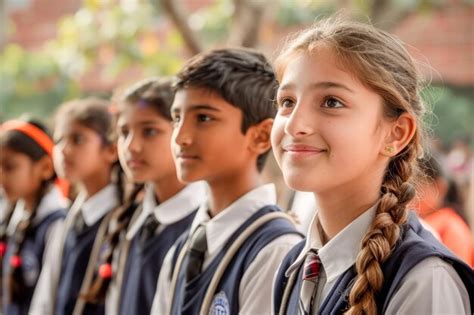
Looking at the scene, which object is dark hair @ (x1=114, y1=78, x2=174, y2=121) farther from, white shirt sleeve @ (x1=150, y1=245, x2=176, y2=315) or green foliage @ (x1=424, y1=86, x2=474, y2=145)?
green foliage @ (x1=424, y1=86, x2=474, y2=145)

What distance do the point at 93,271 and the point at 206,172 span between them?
91 cm

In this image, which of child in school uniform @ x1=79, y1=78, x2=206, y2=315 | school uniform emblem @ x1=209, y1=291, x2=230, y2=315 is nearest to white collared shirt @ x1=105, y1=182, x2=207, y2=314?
child in school uniform @ x1=79, y1=78, x2=206, y2=315

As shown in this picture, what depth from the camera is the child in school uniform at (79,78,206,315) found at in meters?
2.38

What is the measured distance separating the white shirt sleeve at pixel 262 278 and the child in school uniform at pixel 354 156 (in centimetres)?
22

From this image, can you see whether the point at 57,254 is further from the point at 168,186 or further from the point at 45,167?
the point at 168,186

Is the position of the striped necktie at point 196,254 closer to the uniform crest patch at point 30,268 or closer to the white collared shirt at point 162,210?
the white collared shirt at point 162,210

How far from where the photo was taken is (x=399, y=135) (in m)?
1.46

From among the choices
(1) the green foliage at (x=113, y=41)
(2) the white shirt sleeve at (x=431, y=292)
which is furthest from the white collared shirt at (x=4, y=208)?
(2) the white shirt sleeve at (x=431, y=292)

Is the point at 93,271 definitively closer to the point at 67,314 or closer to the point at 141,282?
the point at 67,314

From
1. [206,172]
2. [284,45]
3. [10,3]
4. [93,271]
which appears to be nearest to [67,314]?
[93,271]

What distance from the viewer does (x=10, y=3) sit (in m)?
8.91

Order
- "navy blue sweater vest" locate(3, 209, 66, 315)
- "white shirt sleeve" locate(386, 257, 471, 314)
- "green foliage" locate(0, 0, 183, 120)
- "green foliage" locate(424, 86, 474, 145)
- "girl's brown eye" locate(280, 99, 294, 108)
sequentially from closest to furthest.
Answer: "white shirt sleeve" locate(386, 257, 471, 314), "girl's brown eye" locate(280, 99, 294, 108), "navy blue sweater vest" locate(3, 209, 66, 315), "green foliage" locate(0, 0, 183, 120), "green foliage" locate(424, 86, 474, 145)

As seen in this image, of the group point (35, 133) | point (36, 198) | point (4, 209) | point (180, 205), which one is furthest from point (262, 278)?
point (4, 209)

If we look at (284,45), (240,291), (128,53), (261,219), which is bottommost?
(240,291)
